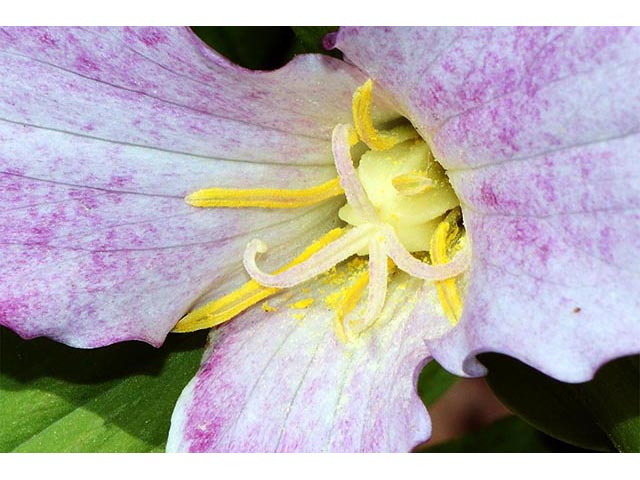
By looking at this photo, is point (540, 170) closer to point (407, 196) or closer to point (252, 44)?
point (407, 196)

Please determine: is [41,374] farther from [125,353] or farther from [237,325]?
[237,325]

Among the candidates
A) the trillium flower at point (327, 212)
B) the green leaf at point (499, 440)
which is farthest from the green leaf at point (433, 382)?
the trillium flower at point (327, 212)

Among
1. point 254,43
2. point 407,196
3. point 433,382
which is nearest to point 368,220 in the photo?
point 407,196

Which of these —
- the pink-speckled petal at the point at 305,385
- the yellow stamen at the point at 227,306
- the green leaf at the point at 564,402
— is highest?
the yellow stamen at the point at 227,306

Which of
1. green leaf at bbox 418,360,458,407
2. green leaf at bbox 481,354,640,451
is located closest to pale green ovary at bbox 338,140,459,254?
green leaf at bbox 481,354,640,451

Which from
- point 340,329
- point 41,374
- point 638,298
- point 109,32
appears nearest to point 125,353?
point 41,374

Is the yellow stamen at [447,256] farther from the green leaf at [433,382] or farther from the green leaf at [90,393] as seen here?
the green leaf at [433,382]
